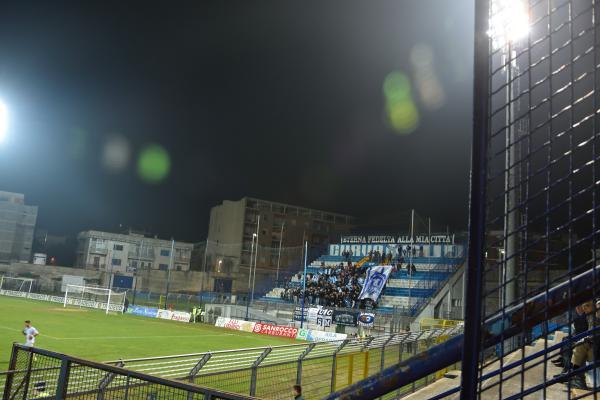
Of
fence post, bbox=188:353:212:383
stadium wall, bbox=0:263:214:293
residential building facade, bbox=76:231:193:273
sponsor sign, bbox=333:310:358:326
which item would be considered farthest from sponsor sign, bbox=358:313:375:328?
residential building facade, bbox=76:231:193:273

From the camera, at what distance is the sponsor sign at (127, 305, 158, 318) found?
42.4 metres

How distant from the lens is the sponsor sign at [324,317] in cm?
A: 3350

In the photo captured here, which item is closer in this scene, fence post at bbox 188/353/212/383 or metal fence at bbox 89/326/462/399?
fence post at bbox 188/353/212/383

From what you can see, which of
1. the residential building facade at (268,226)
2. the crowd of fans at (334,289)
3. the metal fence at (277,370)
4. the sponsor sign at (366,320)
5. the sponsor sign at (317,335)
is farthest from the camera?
the residential building facade at (268,226)

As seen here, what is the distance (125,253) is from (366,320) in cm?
6256

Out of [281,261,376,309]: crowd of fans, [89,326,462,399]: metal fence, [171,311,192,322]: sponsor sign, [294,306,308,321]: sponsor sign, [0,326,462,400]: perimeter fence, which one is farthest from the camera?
[281,261,376,309]: crowd of fans

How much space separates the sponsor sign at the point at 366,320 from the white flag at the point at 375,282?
A: 7.51 metres

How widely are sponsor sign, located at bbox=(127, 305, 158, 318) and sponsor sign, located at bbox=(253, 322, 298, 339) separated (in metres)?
12.6

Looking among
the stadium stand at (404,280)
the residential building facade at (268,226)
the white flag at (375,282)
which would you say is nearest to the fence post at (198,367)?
the stadium stand at (404,280)

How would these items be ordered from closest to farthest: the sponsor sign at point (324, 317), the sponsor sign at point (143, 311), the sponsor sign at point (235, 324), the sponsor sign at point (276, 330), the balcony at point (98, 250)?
the sponsor sign at point (276, 330)
the sponsor sign at point (324, 317)
the sponsor sign at point (235, 324)
the sponsor sign at point (143, 311)
the balcony at point (98, 250)

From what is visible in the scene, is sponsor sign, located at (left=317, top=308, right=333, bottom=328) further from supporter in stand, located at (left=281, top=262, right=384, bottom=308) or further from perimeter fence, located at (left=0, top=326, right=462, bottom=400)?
perimeter fence, located at (left=0, top=326, right=462, bottom=400)

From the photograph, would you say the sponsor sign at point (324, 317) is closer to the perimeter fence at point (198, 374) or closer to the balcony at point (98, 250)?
the perimeter fence at point (198, 374)

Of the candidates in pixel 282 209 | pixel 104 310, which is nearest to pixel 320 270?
pixel 104 310

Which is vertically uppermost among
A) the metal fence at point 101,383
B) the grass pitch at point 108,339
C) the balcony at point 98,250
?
the balcony at point 98,250
